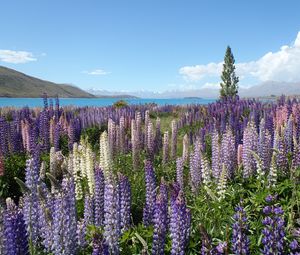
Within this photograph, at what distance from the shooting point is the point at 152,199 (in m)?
5.58

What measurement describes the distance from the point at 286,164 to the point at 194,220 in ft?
9.36

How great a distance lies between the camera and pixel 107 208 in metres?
4.48

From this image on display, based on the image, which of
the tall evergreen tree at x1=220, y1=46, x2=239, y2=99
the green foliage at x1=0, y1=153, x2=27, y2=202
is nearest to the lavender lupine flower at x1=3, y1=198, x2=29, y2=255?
the green foliage at x1=0, y1=153, x2=27, y2=202

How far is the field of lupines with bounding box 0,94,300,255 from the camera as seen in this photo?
3.89m

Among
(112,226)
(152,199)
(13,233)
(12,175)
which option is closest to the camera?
(13,233)

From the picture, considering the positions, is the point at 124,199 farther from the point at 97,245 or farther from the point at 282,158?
the point at 282,158

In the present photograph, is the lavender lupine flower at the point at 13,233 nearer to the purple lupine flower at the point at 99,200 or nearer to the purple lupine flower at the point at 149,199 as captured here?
the purple lupine flower at the point at 99,200

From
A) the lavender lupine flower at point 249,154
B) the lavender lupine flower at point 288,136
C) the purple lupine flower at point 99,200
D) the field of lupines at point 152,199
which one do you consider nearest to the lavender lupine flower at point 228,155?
the field of lupines at point 152,199

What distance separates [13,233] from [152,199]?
227 cm

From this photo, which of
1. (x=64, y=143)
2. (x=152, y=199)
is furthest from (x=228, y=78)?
(x=152, y=199)

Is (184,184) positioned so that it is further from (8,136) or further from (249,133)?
(8,136)

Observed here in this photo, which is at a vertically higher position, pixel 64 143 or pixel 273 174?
pixel 273 174

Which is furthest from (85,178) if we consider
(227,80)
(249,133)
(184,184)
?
(227,80)

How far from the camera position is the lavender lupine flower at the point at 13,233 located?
12.4 ft
